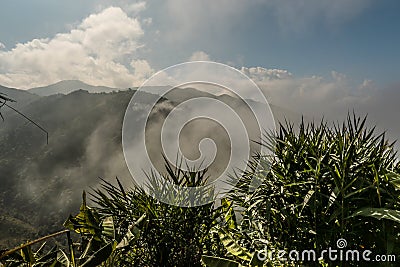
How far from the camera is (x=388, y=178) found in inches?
74.5

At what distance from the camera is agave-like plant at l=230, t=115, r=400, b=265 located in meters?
1.82

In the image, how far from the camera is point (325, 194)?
196cm

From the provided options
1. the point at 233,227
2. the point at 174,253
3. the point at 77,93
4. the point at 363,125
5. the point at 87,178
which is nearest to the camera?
the point at 363,125

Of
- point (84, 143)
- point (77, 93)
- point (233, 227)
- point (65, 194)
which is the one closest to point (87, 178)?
point (65, 194)

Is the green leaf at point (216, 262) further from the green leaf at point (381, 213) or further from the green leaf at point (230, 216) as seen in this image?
the green leaf at point (230, 216)

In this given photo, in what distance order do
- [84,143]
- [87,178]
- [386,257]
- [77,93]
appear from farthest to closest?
[77,93] < [84,143] < [87,178] < [386,257]

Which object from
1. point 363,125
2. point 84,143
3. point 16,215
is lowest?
point 363,125

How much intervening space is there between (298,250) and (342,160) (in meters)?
0.61

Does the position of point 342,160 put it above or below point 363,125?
below

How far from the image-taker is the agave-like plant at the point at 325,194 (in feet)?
5.98

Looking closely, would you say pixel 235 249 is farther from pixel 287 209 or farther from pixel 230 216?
pixel 230 216

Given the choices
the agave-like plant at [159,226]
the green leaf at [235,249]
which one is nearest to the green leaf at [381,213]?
the green leaf at [235,249]

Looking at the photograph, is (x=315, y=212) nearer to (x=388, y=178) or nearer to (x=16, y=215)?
(x=388, y=178)

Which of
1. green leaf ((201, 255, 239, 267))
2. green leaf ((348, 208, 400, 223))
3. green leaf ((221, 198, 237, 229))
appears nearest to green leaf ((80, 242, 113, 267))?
green leaf ((201, 255, 239, 267))
